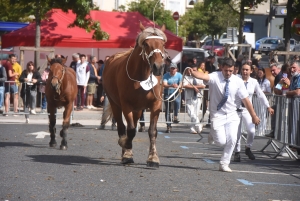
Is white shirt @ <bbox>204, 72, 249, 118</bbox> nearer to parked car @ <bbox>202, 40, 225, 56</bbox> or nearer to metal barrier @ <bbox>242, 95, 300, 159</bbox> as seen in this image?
metal barrier @ <bbox>242, 95, 300, 159</bbox>

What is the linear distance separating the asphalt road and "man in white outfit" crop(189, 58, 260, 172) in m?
0.50

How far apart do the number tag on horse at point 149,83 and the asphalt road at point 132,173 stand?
4.39 feet

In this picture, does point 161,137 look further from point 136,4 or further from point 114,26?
point 136,4

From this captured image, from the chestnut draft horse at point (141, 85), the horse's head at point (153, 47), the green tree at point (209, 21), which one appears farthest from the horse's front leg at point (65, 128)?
the green tree at point (209, 21)

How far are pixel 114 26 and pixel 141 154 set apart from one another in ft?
55.7

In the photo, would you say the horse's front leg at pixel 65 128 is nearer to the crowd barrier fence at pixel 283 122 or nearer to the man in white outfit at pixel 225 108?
the crowd barrier fence at pixel 283 122

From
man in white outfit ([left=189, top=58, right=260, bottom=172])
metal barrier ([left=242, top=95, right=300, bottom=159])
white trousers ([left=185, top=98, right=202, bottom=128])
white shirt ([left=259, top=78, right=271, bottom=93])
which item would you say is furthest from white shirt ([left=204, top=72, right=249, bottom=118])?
white trousers ([left=185, top=98, right=202, bottom=128])

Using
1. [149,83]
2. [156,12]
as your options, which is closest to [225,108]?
[149,83]

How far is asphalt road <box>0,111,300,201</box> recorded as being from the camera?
419 inches

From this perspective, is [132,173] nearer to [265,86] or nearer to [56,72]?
[56,72]

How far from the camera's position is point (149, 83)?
44.9ft

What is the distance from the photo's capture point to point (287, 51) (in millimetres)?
29125

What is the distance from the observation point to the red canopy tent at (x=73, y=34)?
100ft

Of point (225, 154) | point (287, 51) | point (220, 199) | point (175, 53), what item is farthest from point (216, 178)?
point (175, 53)
